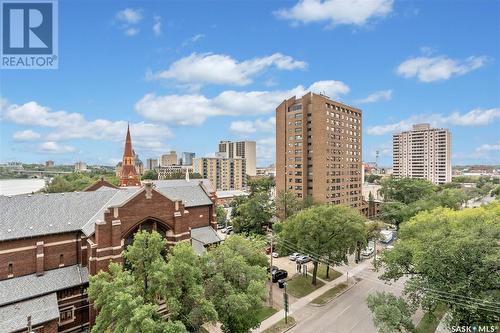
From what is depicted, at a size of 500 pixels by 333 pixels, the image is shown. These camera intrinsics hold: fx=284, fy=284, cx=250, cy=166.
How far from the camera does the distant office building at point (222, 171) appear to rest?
456 feet

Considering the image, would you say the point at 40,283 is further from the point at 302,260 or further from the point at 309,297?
the point at 302,260

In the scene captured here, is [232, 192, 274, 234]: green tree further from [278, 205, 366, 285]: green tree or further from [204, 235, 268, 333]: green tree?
[204, 235, 268, 333]: green tree

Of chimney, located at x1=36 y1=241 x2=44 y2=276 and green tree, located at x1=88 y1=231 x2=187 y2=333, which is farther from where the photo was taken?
chimney, located at x1=36 y1=241 x2=44 y2=276

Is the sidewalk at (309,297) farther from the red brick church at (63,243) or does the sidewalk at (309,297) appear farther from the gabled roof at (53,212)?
the gabled roof at (53,212)

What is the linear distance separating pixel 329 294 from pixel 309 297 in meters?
2.48

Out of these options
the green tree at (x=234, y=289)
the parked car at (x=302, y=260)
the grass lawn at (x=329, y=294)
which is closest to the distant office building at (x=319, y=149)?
the parked car at (x=302, y=260)

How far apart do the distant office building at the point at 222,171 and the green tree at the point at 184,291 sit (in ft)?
393

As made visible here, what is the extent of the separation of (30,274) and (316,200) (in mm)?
57578

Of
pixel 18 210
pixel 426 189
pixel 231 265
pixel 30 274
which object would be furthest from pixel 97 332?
pixel 426 189

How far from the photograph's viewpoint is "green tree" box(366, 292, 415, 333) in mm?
18625

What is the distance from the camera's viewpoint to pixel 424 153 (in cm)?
14750

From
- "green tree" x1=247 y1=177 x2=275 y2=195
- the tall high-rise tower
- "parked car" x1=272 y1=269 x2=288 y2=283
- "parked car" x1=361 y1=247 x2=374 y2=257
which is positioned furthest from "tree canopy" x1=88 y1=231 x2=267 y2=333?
"green tree" x1=247 y1=177 x2=275 y2=195

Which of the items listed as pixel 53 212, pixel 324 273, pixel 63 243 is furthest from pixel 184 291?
pixel 324 273

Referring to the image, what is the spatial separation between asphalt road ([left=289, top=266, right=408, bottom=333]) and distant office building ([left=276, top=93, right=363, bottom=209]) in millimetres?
38061
